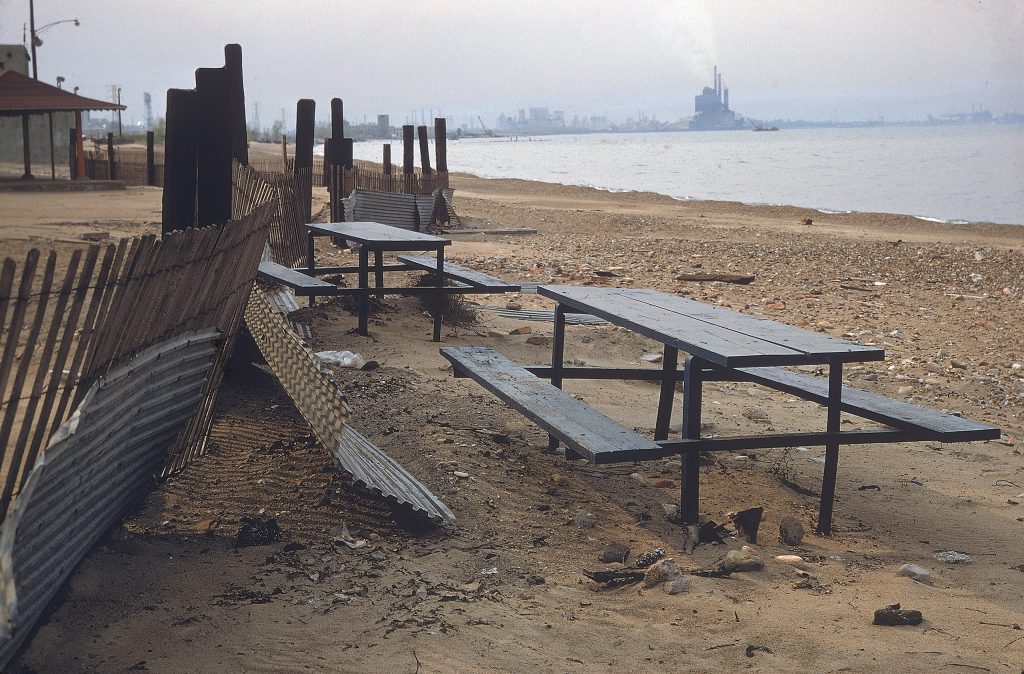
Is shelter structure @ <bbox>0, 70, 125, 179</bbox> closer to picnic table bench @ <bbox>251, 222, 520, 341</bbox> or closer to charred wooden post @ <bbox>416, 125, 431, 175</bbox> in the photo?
charred wooden post @ <bbox>416, 125, 431, 175</bbox>

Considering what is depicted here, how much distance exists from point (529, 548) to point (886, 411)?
5.66 feet

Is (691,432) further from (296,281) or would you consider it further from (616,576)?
(296,281)

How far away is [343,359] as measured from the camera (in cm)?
671

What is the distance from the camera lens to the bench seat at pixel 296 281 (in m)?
7.53

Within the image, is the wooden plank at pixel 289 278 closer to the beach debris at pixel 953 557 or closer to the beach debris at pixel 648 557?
the beach debris at pixel 648 557

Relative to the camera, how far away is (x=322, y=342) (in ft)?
24.3

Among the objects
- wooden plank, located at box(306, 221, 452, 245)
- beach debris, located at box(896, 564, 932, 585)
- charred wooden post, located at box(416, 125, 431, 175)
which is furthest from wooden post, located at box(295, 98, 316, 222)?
beach debris, located at box(896, 564, 932, 585)

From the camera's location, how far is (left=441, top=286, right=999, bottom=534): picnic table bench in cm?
388

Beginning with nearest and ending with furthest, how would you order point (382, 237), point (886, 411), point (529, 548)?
point (529, 548) < point (886, 411) < point (382, 237)

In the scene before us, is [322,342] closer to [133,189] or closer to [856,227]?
[856,227]

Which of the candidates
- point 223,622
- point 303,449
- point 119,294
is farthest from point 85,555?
point 303,449

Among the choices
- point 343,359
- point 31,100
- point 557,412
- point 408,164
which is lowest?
point 343,359

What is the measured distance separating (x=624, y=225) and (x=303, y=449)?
53.9 feet

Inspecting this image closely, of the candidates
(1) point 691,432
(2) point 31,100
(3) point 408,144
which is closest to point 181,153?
(1) point 691,432
